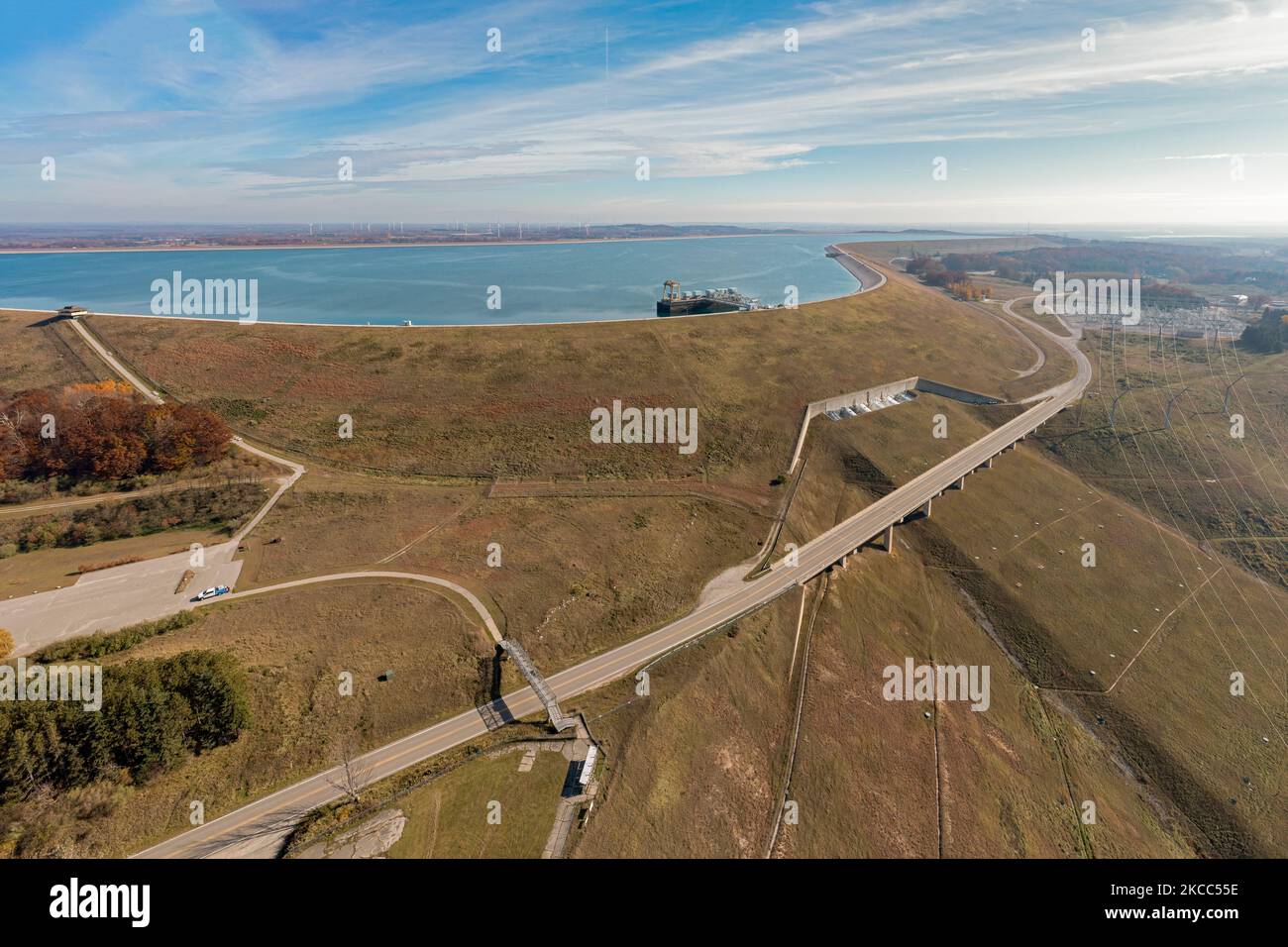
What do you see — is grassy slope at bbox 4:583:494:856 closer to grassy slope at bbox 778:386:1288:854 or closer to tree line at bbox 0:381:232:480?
tree line at bbox 0:381:232:480

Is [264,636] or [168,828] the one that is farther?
[264,636]

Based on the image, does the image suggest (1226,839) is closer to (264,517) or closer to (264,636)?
(264,636)

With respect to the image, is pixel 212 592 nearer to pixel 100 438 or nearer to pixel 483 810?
pixel 483 810

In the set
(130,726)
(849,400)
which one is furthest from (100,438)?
(849,400)

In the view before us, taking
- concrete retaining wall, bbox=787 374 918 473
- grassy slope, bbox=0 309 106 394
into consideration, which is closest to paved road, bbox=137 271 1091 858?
concrete retaining wall, bbox=787 374 918 473

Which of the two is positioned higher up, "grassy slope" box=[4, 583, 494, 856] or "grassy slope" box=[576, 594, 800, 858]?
"grassy slope" box=[4, 583, 494, 856]

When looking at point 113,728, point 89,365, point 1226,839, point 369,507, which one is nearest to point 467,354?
point 369,507

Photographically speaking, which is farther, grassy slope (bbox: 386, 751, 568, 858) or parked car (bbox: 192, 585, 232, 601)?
parked car (bbox: 192, 585, 232, 601)
